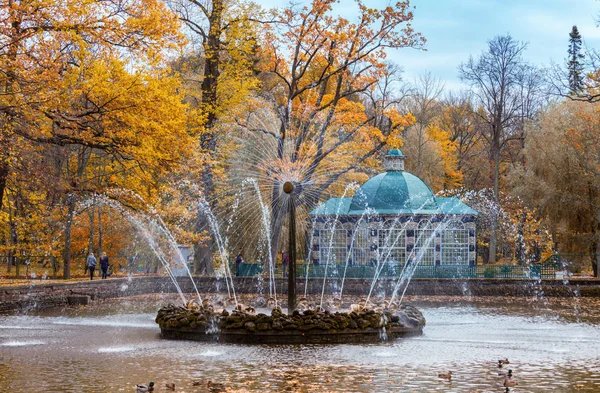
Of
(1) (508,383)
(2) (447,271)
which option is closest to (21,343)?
(1) (508,383)

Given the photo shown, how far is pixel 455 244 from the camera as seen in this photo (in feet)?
138

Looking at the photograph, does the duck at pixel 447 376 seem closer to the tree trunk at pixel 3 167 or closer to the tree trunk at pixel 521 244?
the tree trunk at pixel 3 167

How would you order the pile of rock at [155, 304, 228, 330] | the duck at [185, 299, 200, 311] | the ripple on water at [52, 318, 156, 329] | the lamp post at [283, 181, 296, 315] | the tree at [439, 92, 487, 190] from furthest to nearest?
1. the tree at [439, 92, 487, 190]
2. the ripple on water at [52, 318, 156, 329]
3. the duck at [185, 299, 200, 311]
4. the lamp post at [283, 181, 296, 315]
5. the pile of rock at [155, 304, 228, 330]

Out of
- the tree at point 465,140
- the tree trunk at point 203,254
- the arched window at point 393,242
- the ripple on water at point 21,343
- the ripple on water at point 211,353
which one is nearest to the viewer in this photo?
the ripple on water at point 211,353

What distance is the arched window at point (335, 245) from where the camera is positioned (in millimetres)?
43388

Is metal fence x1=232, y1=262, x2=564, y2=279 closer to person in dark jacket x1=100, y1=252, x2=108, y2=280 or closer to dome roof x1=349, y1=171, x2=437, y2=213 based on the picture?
dome roof x1=349, y1=171, x2=437, y2=213

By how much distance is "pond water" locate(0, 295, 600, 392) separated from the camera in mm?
11742

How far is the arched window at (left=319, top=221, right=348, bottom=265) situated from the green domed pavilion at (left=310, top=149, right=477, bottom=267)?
2.8 inches

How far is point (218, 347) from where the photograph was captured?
53.1 feet

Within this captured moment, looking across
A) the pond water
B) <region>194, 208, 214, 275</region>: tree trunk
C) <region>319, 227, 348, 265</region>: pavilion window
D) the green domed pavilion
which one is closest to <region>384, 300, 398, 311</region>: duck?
the pond water

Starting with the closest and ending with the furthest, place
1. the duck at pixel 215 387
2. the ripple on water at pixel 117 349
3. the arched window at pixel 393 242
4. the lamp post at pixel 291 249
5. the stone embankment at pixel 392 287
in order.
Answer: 1. the duck at pixel 215 387
2. the ripple on water at pixel 117 349
3. the lamp post at pixel 291 249
4. the stone embankment at pixel 392 287
5. the arched window at pixel 393 242

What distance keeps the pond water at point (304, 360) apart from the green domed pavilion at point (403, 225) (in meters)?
19.3

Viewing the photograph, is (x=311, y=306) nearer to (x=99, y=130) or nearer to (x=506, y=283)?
(x=99, y=130)

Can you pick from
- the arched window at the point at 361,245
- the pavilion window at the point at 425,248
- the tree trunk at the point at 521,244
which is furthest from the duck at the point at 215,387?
the tree trunk at the point at 521,244
